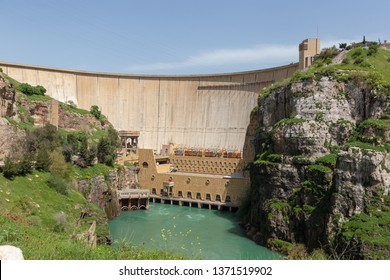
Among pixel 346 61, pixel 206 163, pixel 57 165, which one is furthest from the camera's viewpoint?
pixel 206 163

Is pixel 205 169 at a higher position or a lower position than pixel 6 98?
lower

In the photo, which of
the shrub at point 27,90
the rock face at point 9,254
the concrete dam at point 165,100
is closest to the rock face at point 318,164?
the rock face at point 9,254

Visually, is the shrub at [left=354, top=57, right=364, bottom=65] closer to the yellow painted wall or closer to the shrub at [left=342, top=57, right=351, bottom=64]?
the shrub at [left=342, top=57, right=351, bottom=64]

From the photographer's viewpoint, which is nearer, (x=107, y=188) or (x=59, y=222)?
(x=59, y=222)

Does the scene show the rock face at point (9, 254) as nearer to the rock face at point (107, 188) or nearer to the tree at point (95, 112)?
the rock face at point (107, 188)

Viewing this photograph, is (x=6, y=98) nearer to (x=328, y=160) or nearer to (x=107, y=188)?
(x=107, y=188)

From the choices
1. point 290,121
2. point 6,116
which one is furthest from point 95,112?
point 290,121
